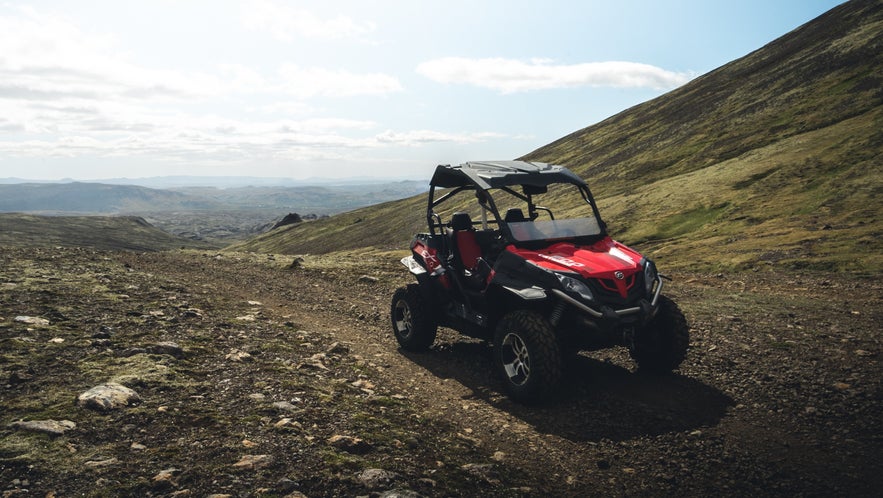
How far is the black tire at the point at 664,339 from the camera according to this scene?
8375 millimetres

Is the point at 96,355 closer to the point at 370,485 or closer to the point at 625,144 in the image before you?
the point at 370,485

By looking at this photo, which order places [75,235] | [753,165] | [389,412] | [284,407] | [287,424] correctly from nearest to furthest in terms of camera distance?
[287,424] < [284,407] < [389,412] < [753,165] < [75,235]

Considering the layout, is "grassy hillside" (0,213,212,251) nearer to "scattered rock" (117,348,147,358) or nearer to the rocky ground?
the rocky ground

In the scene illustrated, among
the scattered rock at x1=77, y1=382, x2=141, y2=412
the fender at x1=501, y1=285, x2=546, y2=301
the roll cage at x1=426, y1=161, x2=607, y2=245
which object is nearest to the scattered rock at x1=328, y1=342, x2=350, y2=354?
the roll cage at x1=426, y1=161, x2=607, y2=245

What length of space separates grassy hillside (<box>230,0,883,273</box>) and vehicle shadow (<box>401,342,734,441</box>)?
1542cm

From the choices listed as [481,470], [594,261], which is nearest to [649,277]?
[594,261]

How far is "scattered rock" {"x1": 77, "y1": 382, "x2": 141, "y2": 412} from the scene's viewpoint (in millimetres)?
5820

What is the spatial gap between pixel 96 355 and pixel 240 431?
12.2ft

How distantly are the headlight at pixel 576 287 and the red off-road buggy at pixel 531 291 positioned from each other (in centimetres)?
1

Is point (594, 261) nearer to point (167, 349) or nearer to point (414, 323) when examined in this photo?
point (414, 323)

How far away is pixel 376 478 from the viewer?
16.2ft

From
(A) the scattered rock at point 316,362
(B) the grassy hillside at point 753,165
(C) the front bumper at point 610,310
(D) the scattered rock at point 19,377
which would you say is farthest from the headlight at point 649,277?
(B) the grassy hillside at point 753,165

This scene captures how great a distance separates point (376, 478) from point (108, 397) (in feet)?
11.2

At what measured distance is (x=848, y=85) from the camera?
61.1 m
